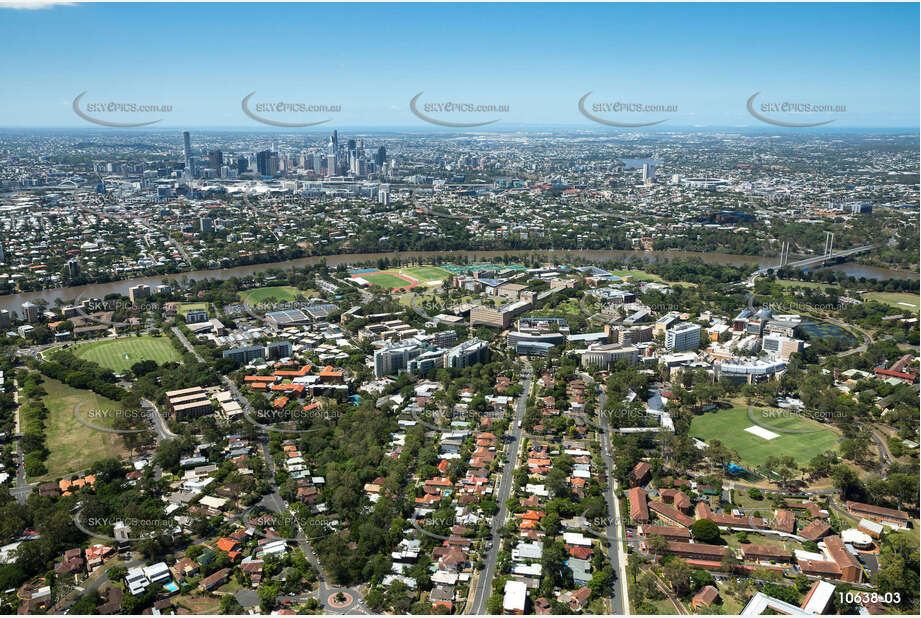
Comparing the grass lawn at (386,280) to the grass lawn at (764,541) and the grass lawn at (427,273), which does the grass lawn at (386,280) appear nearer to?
the grass lawn at (427,273)

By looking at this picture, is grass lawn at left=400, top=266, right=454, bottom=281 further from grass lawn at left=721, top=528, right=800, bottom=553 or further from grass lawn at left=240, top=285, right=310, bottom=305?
grass lawn at left=721, top=528, right=800, bottom=553

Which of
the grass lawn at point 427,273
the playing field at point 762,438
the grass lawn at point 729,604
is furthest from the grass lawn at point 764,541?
the grass lawn at point 427,273

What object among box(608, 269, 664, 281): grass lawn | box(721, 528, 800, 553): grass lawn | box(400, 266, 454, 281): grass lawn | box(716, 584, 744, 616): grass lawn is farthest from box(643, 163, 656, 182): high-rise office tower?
box(716, 584, 744, 616): grass lawn

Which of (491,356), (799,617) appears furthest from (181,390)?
(799,617)

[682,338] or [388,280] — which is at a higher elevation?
[682,338]

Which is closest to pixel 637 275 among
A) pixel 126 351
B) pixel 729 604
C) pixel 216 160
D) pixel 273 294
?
pixel 273 294

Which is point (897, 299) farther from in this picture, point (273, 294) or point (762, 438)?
point (273, 294)
